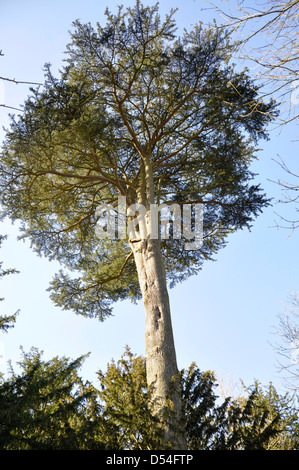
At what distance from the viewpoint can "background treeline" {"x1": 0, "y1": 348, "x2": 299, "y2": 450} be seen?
4141 mm

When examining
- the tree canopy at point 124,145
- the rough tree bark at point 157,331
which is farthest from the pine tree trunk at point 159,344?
the tree canopy at point 124,145

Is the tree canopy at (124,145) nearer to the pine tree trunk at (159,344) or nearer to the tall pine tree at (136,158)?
the tall pine tree at (136,158)

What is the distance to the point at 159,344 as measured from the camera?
239 inches

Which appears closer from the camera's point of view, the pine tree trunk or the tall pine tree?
the pine tree trunk

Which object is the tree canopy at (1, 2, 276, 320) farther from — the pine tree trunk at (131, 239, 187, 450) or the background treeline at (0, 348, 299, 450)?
the background treeline at (0, 348, 299, 450)

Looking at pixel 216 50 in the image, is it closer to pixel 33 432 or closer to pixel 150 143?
pixel 150 143

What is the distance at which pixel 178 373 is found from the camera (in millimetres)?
5742

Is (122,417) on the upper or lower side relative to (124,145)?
lower

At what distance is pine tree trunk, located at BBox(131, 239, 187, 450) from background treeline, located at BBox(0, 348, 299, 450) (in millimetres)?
169

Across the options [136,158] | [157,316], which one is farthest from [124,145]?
[157,316]

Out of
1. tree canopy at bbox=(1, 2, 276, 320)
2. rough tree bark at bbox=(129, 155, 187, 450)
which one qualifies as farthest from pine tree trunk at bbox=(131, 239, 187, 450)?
tree canopy at bbox=(1, 2, 276, 320)

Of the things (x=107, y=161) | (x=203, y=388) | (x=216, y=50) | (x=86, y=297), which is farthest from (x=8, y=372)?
(x=216, y=50)

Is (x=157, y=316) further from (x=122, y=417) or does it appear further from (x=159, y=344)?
(x=122, y=417)

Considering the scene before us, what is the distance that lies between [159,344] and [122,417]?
57.5 inches
